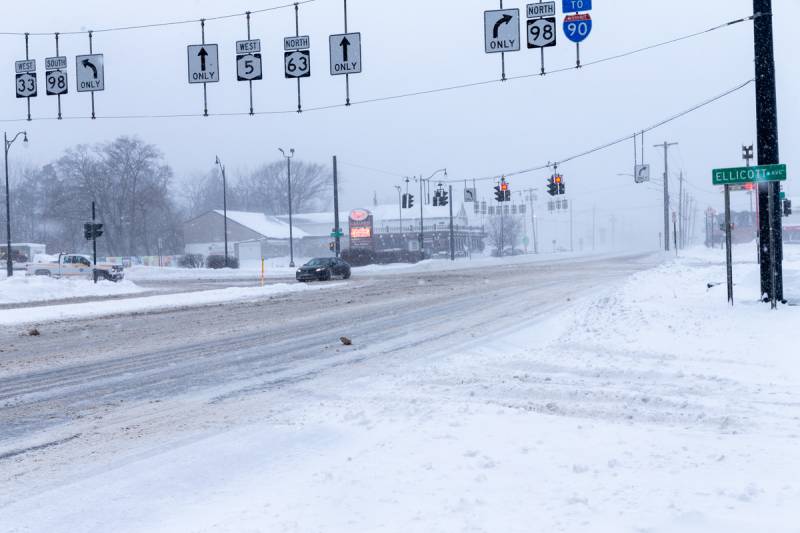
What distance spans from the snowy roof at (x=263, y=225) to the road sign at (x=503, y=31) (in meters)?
80.3

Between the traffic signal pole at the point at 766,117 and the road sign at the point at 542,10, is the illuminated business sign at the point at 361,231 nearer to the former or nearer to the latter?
the road sign at the point at 542,10

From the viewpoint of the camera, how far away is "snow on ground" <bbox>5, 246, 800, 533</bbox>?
4836mm

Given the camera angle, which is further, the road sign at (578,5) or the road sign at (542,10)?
the road sign at (542,10)

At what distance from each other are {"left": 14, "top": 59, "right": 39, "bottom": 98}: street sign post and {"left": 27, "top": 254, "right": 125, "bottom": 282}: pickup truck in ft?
86.8

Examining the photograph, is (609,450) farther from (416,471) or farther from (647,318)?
(647,318)

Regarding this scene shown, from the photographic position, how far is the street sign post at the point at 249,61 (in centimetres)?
2011

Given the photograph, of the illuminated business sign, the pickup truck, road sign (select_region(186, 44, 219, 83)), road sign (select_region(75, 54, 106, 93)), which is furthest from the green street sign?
the illuminated business sign

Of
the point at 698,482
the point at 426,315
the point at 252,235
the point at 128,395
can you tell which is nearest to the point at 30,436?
the point at 128,395

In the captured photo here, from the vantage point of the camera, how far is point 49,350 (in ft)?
48.1

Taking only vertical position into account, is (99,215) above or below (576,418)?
above

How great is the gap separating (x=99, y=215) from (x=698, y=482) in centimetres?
9558

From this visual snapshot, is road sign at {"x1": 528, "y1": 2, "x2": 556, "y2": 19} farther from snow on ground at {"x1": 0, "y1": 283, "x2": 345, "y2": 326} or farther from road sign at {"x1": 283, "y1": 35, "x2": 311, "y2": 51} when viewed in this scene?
snow on ground at {"x1": 0, "y1": 283, "x2": 345, "y2": 326}

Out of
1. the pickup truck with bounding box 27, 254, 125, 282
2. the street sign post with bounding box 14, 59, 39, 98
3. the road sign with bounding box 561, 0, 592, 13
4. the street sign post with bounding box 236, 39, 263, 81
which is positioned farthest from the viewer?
the pickup truck with bounding box 27, 254, 125, 282

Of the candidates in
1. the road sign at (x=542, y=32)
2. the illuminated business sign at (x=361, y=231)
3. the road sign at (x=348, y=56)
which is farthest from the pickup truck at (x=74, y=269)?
the road sign at (x=542, y=32)
